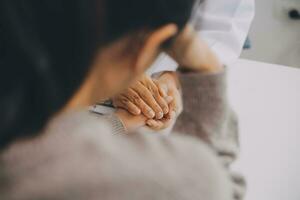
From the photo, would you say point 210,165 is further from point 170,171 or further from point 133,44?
point 133,44

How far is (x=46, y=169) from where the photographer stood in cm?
31

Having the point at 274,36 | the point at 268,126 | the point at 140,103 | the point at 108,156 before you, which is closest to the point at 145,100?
the point at 140,103

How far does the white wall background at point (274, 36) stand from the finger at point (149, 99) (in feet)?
4.07

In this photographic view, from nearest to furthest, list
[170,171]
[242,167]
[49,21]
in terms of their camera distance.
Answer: [49,21], [170,171], [242,167]

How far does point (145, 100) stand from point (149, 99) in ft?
0.04

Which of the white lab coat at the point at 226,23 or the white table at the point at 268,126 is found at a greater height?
the white lab coat at the point at 226,23

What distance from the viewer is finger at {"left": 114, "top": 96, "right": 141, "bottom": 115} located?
0.82m

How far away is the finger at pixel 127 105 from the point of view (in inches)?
32.2

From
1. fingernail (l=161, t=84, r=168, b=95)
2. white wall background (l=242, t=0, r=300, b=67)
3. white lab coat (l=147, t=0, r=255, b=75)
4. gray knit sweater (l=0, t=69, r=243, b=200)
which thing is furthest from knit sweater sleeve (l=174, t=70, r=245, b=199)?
white wall background (l=242, t=0, r=300, b=67)

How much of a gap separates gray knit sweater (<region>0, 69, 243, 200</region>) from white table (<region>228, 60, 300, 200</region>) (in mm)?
381

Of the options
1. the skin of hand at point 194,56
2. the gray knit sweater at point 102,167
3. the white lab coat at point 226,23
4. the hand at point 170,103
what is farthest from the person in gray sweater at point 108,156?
the white lab coat at point 226,23

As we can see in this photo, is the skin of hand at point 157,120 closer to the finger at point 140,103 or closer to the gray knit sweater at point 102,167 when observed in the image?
the finger at point 140,103

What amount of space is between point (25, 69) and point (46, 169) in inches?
3.4

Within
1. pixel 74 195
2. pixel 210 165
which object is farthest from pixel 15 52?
pixel 210 165
